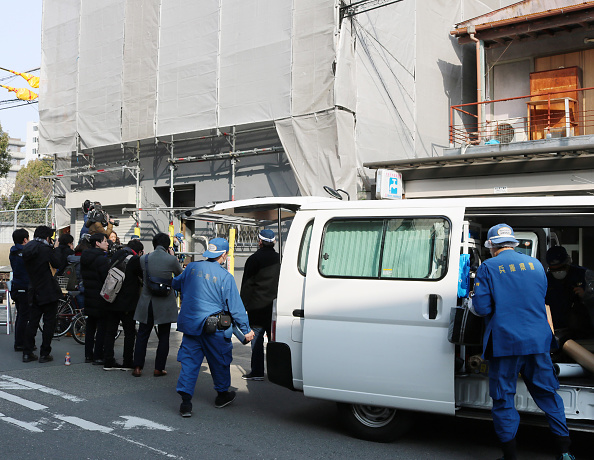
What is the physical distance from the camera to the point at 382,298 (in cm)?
510

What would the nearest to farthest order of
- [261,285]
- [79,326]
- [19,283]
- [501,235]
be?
1. [501,235]
2. [261,285]
3. [19,283]
4. [79,326]

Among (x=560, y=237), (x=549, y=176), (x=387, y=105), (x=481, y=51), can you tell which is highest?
(x=481, y=51)

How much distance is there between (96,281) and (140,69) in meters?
9.76

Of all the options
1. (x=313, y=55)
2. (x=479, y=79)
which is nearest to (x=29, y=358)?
(x=313, y=55)

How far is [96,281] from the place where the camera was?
866 centimetres

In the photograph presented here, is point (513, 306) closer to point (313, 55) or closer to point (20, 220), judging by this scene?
point (313, 55)

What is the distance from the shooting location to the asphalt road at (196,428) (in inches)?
198

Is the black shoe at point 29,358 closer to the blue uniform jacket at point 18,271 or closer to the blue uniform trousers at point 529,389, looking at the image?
the blue uniform jacket at point 18,271

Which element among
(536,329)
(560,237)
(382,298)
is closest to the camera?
(536,329)

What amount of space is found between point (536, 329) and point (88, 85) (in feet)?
54.0

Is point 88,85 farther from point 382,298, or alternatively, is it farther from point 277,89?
point 382,298

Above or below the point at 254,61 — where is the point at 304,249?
below

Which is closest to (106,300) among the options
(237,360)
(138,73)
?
(237,360)

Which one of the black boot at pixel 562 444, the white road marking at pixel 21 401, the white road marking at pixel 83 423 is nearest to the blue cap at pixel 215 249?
the white road marking at pixel 83 423
